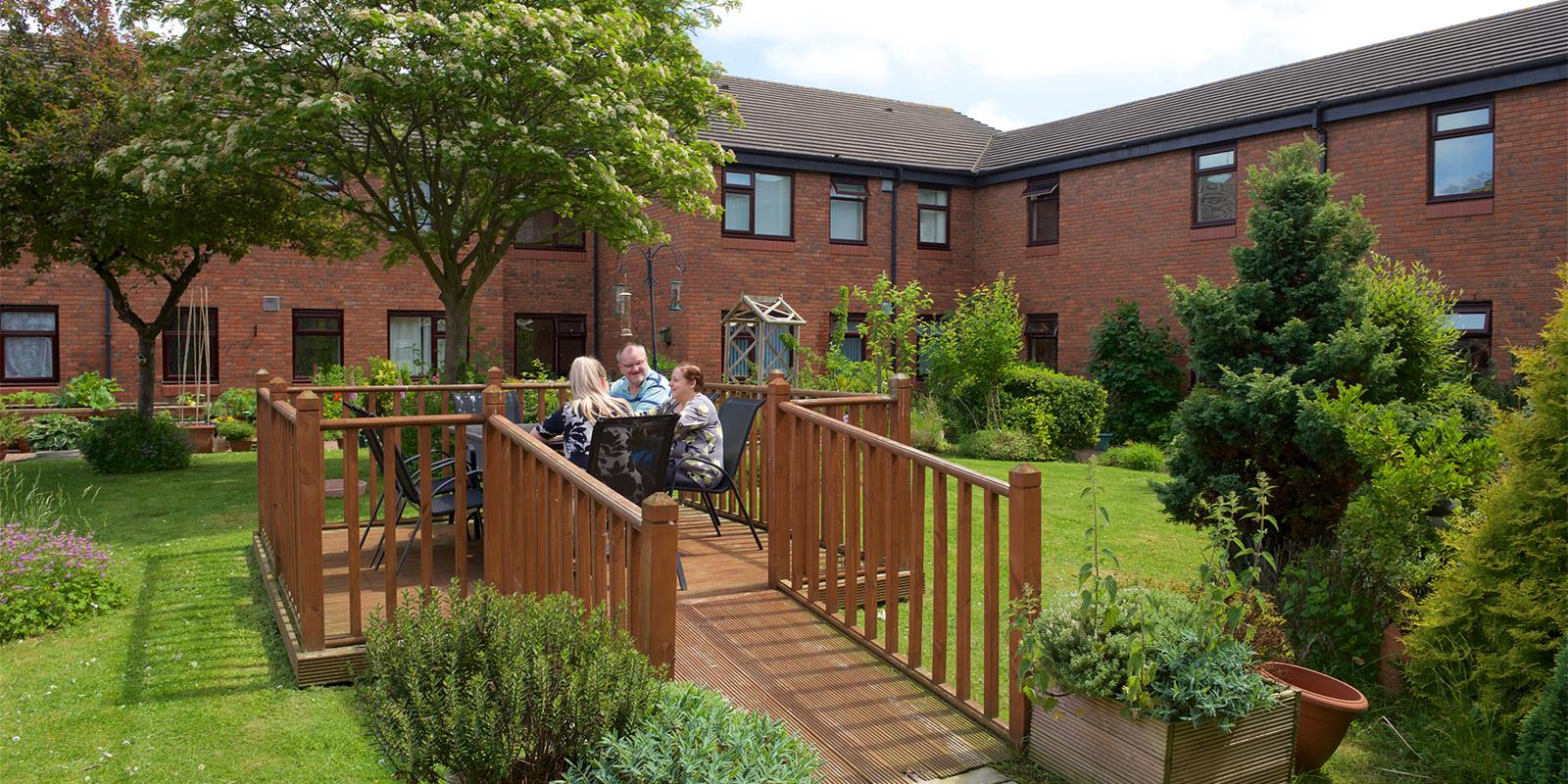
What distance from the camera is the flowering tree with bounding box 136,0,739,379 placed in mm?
9836

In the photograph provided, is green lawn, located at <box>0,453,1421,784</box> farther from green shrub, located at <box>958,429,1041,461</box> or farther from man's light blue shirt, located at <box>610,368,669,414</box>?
green shrub, located at <box>958,429,1041,461</box>

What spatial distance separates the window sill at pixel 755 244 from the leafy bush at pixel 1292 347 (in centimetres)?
1307

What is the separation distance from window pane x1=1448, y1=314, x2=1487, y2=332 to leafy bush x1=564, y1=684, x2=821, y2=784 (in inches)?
569

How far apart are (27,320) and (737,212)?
12.4 metres

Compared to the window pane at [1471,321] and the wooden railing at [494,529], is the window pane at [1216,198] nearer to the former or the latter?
the window pane at [1471,321]

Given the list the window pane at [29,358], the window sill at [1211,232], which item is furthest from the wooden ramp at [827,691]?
the window pane at [29,358]

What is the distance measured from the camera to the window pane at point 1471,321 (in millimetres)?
13983

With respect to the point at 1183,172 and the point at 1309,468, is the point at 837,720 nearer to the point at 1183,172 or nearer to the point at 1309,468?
the point at 1309,468

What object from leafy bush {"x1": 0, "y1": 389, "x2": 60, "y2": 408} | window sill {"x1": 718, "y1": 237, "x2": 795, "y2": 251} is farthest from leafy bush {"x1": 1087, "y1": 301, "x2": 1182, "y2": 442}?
leafy bush {"x1": 0, "y1": 389, "x2": 60, "y2": 408}

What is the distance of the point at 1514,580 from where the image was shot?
3.99m

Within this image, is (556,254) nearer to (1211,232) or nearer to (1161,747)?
(1211,232)

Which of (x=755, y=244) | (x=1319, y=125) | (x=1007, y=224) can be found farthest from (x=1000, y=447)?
(x=1007, y=224)

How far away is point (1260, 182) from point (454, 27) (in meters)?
7.35

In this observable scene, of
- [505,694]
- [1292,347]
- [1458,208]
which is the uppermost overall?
[1458,208]
